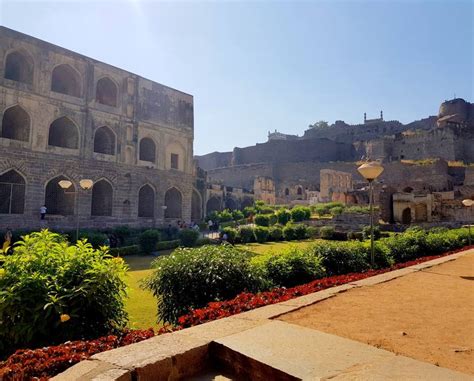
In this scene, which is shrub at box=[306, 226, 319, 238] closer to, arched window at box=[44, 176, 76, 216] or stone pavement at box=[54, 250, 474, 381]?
arched window at box=[44, 176, 76, 216]

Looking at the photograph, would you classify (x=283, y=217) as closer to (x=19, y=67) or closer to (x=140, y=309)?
(x=19, y=67)

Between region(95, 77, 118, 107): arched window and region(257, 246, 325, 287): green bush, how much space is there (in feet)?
62.2

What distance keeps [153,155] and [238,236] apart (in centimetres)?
854

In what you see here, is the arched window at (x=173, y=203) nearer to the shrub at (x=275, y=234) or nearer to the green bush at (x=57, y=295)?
the shrub at (x=275, y=234)

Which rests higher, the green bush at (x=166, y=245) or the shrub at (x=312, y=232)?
the shrub at (x=312, y=232)

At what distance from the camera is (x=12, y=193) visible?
1855 centimetres

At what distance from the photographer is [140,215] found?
24.8m

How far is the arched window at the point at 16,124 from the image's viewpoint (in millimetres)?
19181

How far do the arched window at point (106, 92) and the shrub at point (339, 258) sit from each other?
1851 cm

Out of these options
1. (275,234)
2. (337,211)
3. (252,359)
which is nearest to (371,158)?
(337,211)

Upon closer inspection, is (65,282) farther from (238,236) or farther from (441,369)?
(238,236)

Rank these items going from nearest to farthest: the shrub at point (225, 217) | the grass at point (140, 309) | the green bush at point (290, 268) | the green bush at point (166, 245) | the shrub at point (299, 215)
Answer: the grass at point (140, 309)
the green bush at point (290, 268)
the green bush at point (166, 245)
the shrub at point (299, 215)
the shrub at point (225, 217)

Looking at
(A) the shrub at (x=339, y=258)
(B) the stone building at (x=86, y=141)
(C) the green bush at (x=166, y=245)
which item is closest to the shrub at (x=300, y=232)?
(C) the green bush at (x=166, y=245)

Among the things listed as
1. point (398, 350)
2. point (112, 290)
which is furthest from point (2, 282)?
point (398, 350)
